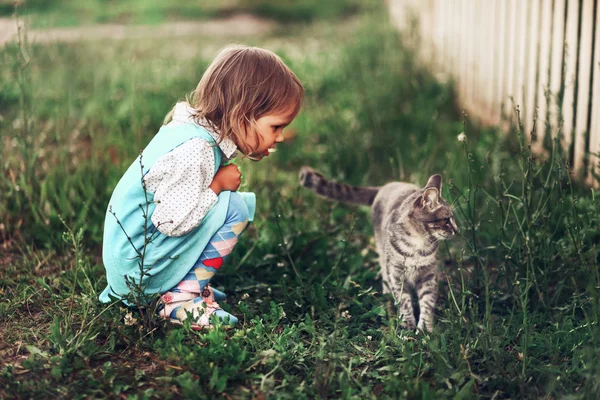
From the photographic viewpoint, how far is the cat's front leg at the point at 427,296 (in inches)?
115

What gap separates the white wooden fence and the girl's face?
101 cm

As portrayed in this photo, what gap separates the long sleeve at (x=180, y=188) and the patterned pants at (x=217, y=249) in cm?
15

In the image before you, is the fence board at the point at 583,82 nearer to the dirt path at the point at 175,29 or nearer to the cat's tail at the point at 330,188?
the cat's tail at the point at 330,188

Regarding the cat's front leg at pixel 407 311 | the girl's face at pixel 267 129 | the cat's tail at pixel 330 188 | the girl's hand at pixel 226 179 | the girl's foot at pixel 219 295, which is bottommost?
the cat's front leg at pixel 407 311

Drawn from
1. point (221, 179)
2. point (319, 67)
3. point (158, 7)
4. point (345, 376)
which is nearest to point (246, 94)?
point (221, 179)

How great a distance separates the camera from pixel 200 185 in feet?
8.89

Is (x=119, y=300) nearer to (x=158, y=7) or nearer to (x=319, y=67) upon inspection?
(x=319, y=67)

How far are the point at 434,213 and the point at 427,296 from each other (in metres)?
0.35

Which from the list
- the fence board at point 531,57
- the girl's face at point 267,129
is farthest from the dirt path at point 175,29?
the girl's face at point 267,129

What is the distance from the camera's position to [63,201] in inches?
145

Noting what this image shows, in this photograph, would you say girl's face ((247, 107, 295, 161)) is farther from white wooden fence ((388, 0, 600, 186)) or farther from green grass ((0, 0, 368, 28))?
green grass ((0, 0, 368, 28))

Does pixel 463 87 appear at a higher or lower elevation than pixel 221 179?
lower

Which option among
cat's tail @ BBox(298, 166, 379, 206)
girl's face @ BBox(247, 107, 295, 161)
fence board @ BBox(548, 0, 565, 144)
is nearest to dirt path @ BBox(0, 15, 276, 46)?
fence board @ BBox(548, 0, 565, 144)

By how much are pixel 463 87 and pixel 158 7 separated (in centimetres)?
672
